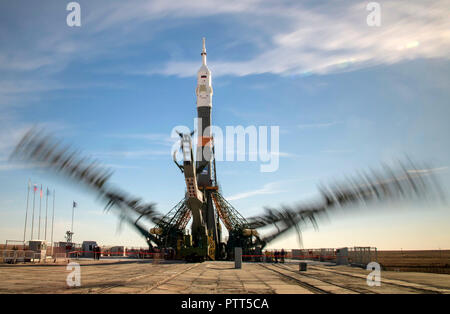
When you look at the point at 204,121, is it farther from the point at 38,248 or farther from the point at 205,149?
the point at 38,248

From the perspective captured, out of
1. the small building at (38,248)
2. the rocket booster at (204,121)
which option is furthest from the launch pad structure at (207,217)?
the small building at (38,248)

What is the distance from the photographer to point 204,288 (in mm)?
15039

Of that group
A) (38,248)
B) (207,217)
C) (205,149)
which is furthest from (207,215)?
(38,248)

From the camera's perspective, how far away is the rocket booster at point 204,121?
168ft

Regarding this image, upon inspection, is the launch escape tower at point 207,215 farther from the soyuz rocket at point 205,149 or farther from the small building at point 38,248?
the small building at point 38,248

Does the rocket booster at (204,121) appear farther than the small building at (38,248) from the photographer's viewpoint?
Yes

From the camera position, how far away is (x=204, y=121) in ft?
172

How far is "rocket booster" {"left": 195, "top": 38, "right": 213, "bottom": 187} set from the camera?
51.3 m

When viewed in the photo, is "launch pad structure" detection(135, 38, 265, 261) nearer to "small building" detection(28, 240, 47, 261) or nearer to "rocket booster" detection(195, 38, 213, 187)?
"rocket booster" detection(195, 38, 213, 187)

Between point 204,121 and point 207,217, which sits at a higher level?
point 204,121

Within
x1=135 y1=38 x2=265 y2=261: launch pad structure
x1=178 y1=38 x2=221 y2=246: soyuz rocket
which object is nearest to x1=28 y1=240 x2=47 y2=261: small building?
x1=135 y1=38 x2=265 y2=261: launch pad structure
